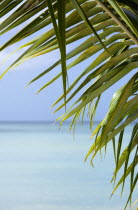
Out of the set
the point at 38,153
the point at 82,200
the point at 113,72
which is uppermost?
the point at 113,72

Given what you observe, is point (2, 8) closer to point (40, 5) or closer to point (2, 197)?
point (40, 5)

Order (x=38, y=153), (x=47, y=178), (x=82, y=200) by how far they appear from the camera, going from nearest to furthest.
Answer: (x=82, y=200) < (x=47, y=178) < (x=38, y=153)

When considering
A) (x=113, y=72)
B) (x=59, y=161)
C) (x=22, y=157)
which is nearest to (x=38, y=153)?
(x=22, y=157)

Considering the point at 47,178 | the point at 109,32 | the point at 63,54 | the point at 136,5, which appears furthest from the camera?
the point at 47,178

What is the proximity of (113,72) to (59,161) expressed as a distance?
39.4 feet

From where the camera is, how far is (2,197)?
7355mm

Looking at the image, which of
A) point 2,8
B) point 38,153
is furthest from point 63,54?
point 38,153

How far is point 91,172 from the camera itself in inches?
400

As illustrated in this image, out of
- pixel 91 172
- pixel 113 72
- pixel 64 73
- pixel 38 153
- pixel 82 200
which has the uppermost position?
pixel 64 73

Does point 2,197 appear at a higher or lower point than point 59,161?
higher

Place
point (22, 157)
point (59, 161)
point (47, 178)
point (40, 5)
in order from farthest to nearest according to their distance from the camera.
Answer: point (22, 157)
point (59, 161)
point (47, 178)
point (40, 5)

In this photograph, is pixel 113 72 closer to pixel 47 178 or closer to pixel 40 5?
pixel 40 5

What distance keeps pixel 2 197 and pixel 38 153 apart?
8161mm

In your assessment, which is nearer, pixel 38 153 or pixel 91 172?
pixel 91 172
